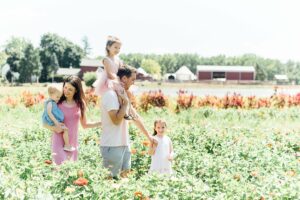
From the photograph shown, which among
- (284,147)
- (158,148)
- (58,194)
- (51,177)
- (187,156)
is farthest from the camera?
(284,147)

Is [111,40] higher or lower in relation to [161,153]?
higher

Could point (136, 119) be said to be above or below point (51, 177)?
above

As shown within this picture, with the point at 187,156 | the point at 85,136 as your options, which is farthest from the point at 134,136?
the point at 187,156

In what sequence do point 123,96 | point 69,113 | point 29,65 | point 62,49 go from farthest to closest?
point 62,49, point 29,65, point 69,113, point 123,96

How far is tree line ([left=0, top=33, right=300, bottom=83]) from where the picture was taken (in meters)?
65.9

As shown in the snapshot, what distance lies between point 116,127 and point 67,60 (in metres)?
100

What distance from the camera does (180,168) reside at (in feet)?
20.0

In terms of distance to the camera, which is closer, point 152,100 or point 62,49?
point 152,100

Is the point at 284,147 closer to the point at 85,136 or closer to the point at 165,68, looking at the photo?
the point at 85,136

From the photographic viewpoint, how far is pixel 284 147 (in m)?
7.95

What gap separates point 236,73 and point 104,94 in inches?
3059

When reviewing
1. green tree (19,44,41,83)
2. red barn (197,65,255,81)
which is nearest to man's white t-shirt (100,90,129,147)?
green tree (19,44,41,83)

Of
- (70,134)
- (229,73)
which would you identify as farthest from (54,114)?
(229,73)

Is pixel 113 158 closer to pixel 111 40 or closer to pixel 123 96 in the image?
pixel 123 96
